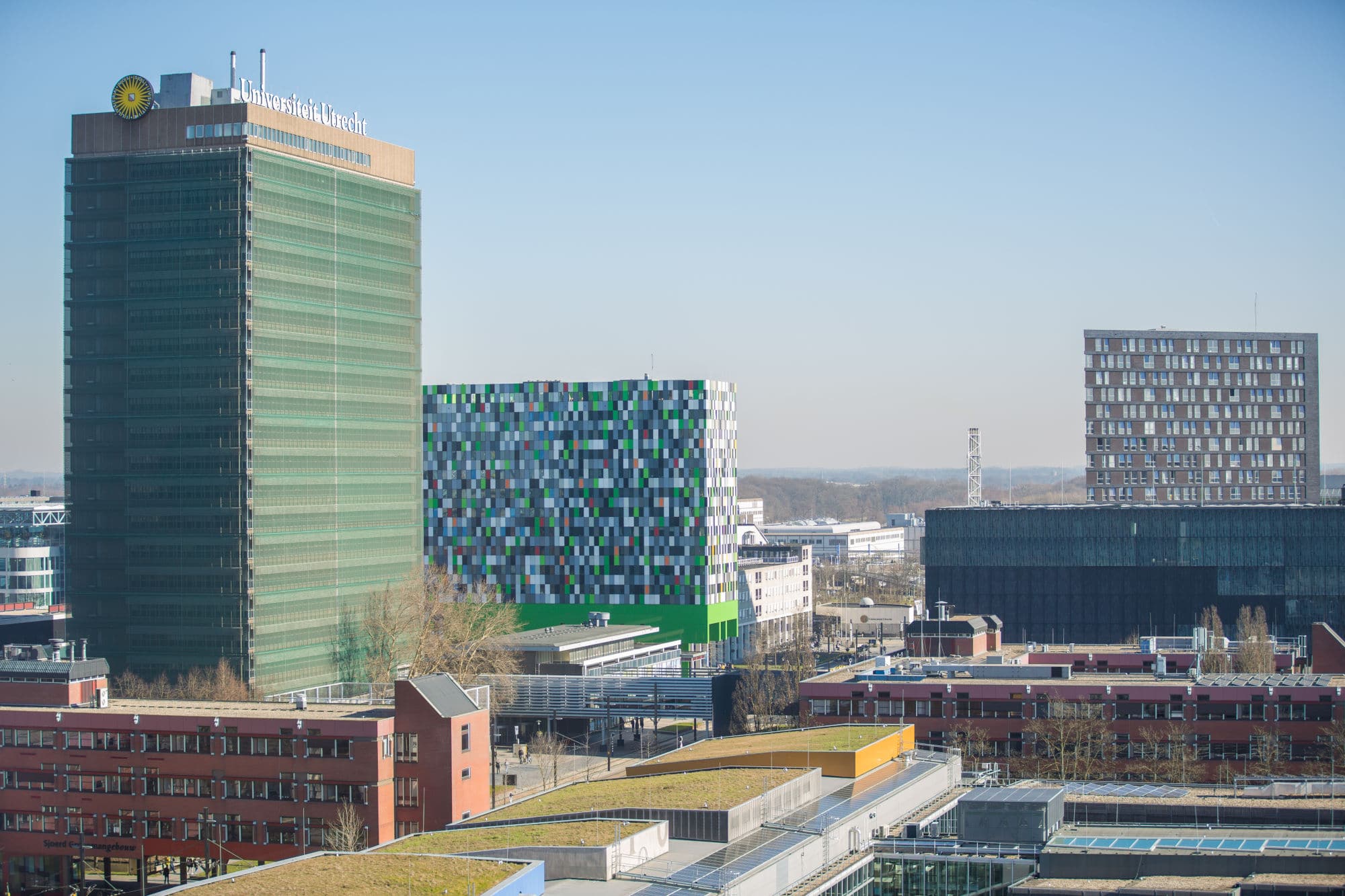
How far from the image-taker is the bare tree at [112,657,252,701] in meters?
117

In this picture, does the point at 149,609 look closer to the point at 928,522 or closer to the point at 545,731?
the point at 545,731

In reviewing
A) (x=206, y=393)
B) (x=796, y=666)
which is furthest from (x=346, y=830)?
(x=796, y=666)

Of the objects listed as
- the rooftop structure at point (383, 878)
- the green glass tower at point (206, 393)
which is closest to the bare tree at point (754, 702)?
the green glass tower at point (206, 393)

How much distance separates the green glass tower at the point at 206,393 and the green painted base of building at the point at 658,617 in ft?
139

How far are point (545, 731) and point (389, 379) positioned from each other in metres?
34.1

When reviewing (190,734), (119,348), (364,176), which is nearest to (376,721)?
(190,734)

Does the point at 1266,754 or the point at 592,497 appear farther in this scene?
the point at 592,497

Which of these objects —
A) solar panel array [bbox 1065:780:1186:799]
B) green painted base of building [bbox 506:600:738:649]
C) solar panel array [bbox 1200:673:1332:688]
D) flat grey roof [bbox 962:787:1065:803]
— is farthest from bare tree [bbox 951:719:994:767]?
green painted base of building [bbox 506:600:738:649]

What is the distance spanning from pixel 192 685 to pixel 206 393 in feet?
75.7

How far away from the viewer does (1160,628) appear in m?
169

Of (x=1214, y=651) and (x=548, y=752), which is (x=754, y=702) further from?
(x=1214, y=651)

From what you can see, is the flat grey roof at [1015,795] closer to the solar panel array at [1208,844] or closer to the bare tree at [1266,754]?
the solar panel array at [1208,844]

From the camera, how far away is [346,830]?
77.4 metres

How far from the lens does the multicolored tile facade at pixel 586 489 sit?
174 metres
